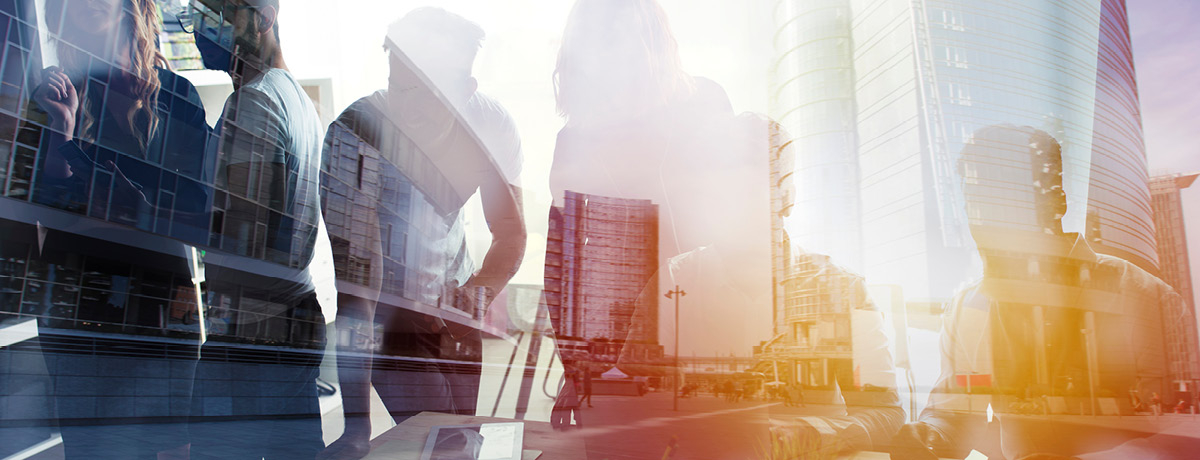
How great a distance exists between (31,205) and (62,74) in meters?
1.02

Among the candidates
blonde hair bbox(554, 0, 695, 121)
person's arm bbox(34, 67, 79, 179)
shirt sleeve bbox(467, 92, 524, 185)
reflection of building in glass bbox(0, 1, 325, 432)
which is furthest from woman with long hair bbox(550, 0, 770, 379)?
person's arm bbox(34, 67, 79, 179)

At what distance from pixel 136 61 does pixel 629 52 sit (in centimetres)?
183

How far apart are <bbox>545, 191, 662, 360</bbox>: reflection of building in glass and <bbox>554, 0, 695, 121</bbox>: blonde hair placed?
0.34m

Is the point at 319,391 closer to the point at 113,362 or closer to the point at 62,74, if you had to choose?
the point at 62,74

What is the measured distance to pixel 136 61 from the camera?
2008mm

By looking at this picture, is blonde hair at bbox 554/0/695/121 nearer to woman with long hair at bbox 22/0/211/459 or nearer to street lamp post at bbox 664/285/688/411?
street lamp post at bbox 664/285/688/411

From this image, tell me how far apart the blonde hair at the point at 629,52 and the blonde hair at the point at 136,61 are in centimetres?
158

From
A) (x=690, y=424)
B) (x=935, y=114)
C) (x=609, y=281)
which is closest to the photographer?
(x=935, y=114)

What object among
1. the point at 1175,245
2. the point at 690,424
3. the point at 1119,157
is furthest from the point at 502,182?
the point at 1175,245

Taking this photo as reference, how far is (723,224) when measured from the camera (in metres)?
1.70

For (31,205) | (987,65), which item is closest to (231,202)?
(31,205)
